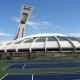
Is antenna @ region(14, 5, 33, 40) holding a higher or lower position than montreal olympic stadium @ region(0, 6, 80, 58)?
higher

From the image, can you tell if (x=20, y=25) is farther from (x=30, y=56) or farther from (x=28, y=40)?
(x=30, y=56)

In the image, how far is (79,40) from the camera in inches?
3374

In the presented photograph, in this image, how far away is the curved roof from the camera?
77481 mm

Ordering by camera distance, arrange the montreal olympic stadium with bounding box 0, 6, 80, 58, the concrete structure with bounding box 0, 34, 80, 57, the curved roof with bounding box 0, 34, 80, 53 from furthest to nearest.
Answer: the curved roof with bounding box 0, 34, 80, 53 < the concrete structure with bounding box 0, 34, 80, 57 < the montreal olympic stadium with bounding box 0, 6, 80, 58

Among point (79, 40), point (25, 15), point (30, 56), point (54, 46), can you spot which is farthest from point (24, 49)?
point (25, 15)

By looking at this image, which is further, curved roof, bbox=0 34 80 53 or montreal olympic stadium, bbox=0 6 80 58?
curved roof, bbox=0 34 80 53

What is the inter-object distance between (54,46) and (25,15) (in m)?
45.2

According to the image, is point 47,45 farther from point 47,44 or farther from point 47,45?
point 47,44

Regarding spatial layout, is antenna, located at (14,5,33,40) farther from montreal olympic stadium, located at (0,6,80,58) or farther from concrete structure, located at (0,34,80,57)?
concrete structure, located at (0,34,80,57)

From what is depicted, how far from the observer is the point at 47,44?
7919cm

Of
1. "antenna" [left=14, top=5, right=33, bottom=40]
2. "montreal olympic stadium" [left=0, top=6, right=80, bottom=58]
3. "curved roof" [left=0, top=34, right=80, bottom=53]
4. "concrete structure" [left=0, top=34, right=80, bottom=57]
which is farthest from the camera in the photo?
"antenna" [left=14, top=5, right=33, bottom=40]

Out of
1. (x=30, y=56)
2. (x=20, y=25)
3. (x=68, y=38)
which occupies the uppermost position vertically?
(x=20, y=25)

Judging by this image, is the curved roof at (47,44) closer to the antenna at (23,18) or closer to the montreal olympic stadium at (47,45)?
the montreal olympic stadium at (47,45)

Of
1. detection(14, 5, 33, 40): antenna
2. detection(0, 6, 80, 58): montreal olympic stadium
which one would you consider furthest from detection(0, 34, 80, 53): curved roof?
detection(14, 5, 33, 40): antenna
